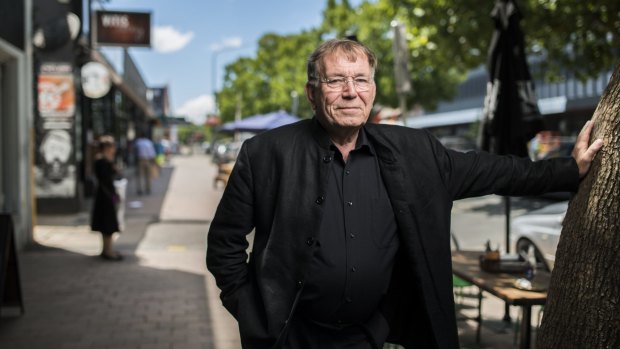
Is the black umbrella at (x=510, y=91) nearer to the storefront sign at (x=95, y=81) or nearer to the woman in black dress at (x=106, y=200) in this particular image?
the woman in black dress at (x=106, y=200)

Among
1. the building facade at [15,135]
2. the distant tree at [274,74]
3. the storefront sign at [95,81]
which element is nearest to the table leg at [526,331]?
the building facade at [15,135]

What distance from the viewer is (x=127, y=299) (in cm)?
663

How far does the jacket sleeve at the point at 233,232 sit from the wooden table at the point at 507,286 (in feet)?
6.18

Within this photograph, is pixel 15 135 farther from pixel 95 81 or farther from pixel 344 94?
pixel 344 94

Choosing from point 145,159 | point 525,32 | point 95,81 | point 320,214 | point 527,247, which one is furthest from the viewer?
point 145,159

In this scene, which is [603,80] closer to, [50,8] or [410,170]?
[50,8]

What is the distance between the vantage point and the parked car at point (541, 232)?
7765 mm

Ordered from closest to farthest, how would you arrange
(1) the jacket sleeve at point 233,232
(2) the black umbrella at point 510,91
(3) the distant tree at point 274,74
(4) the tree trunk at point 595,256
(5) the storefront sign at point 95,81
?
(4) the tree trunk at point 595,256 < (1) the jacket sleeve at point 233,232 < (2) the black umbrella at point 510,91 < (5) the storefront sign at point 95,81 < (3) the distant tree at point 274,74

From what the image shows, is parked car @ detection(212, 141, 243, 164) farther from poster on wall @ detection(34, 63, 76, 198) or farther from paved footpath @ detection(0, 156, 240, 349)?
paved footpath @ detection(0, 156, 240, 349)

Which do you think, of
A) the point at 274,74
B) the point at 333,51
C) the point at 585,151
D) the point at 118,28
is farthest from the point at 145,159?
the point at 274,74

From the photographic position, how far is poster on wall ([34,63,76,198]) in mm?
13109

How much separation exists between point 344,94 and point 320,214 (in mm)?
451

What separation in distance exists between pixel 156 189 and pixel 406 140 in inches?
780

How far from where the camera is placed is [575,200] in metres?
2.49
